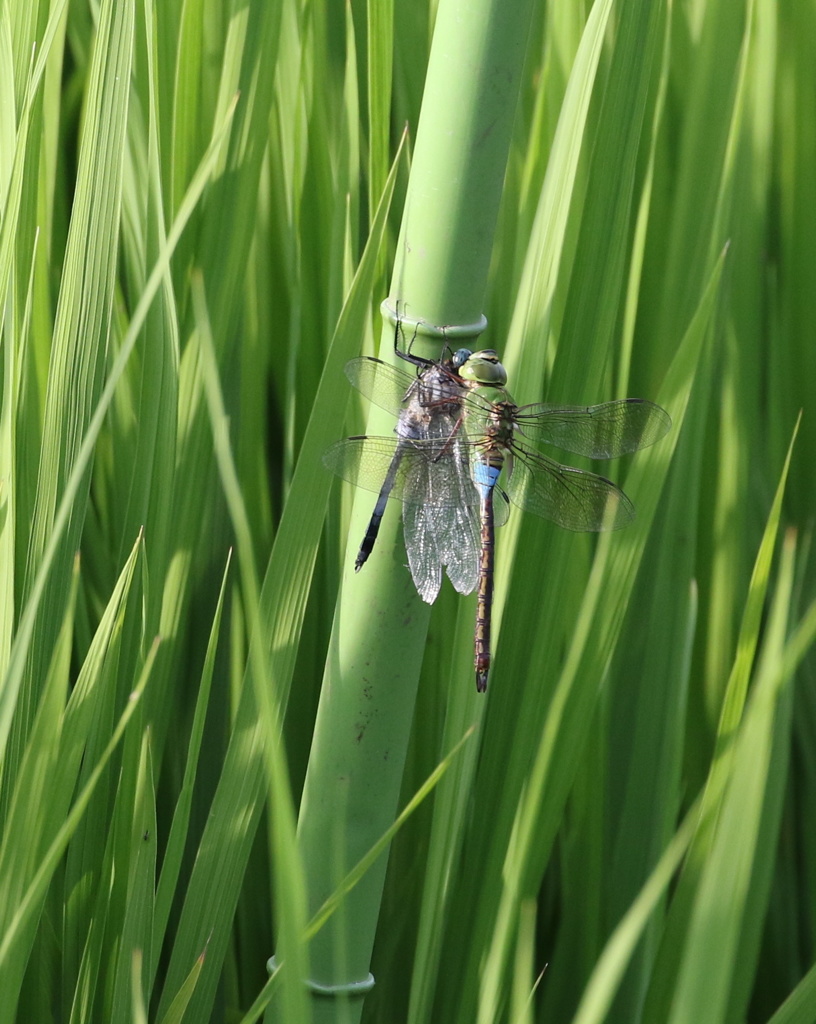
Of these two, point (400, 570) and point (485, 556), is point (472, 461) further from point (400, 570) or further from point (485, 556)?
point (400, 570)

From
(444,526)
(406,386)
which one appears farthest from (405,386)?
(444,526)

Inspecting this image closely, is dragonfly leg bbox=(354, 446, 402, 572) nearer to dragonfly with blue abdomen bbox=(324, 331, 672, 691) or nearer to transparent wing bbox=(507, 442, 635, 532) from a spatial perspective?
dragonfly with blue abdomen bbox=(324, 331, 672, 691)

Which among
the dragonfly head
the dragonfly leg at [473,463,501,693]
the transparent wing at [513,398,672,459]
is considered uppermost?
the dragonfly head

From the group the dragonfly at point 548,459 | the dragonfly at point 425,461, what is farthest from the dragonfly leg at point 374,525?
the dragonfly at point 548,459

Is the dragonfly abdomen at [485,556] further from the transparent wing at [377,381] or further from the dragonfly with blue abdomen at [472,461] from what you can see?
the transparent wing at [377,381]

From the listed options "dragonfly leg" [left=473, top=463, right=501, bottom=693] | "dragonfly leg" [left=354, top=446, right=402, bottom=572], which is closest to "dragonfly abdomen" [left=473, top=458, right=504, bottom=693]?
"dragonfly leg" [left=473, top=463, right=501, bottom=693]

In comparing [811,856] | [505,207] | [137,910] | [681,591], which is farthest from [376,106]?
[811,856]
